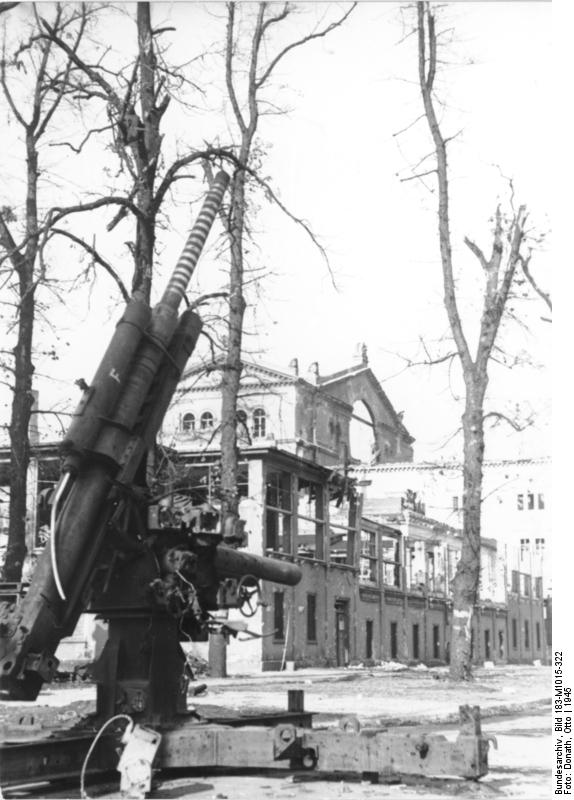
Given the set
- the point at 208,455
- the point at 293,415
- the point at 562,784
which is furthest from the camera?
the point at 293,415

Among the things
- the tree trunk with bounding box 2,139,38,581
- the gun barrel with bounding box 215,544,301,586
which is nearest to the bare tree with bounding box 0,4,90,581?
the tree trunk with bounding box 2,139,38,581

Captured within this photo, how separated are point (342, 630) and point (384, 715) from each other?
24.3 m

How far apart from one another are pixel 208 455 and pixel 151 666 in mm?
22481

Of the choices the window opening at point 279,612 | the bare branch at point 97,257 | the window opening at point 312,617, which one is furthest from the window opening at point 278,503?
the bare branch at point 97,257

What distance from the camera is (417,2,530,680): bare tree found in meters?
20.2

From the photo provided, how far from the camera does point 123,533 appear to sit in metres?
6.98

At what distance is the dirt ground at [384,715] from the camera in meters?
6.52

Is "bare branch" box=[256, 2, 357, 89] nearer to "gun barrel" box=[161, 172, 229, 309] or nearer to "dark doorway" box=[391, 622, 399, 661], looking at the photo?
"gun barrel" box=[161, 172, 229, 309]

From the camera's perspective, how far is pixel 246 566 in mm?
7863

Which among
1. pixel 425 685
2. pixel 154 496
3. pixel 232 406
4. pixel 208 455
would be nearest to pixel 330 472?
pixel 208 455

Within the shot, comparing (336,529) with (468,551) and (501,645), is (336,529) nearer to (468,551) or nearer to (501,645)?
(501,645)

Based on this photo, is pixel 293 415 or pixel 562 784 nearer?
pixel 562 784

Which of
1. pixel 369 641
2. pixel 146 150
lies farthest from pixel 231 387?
pixel 369 641

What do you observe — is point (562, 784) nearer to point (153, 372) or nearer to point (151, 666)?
point (151, 666)
